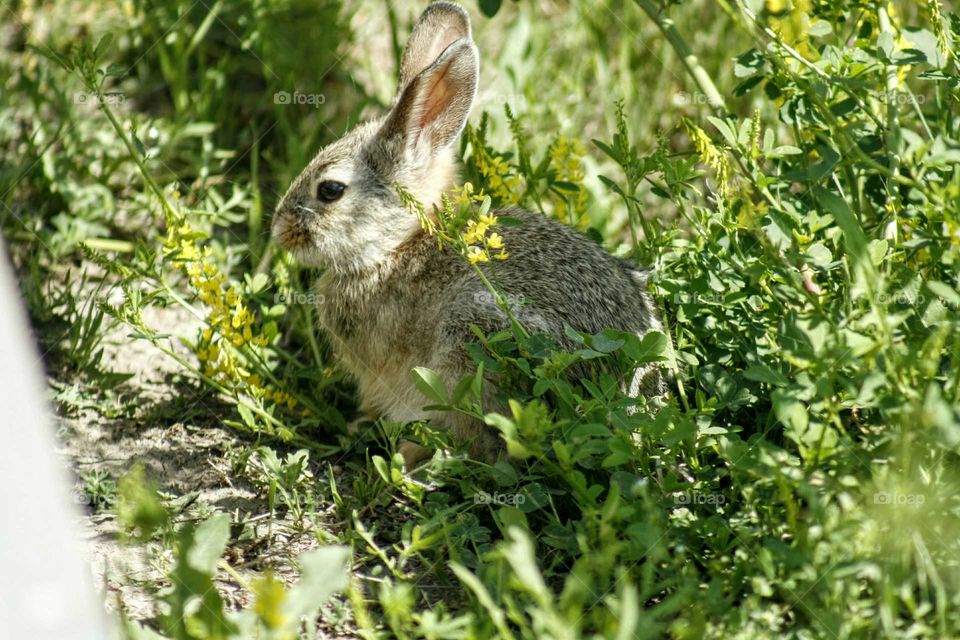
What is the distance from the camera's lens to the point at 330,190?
4.53 metres

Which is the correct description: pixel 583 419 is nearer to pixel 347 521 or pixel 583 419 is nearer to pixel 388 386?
pixel 347 521

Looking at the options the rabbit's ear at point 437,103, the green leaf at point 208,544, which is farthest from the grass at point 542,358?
the rabbit's ear at point 437,103

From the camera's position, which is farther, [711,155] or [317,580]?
[711,155]

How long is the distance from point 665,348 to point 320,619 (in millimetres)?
1379

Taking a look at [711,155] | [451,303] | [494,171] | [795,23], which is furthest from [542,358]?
[795,23]

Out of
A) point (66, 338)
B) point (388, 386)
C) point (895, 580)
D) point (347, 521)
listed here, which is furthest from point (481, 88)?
point (895, 580)

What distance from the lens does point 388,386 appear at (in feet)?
14.4

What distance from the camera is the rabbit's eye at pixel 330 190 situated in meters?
4.53

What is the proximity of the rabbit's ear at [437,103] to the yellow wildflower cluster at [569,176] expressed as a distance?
45 centimetres

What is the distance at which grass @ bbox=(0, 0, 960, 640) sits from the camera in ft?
9.05

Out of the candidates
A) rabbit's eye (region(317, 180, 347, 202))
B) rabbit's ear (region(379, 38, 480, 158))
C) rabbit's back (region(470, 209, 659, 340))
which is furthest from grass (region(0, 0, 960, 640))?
rabbit's eye (region(317, 180, 347, 202))

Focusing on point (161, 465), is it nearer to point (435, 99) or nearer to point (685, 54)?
A: point (435, 99)

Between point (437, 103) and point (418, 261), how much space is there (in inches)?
26.8

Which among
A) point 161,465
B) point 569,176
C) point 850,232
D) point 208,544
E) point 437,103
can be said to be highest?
point 437,103
